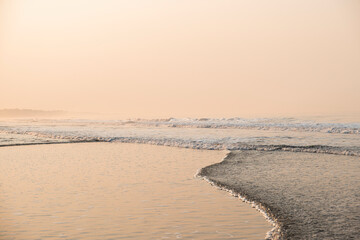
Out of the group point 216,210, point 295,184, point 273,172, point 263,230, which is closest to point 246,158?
point 273,172

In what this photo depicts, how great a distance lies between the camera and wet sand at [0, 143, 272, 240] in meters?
7.29

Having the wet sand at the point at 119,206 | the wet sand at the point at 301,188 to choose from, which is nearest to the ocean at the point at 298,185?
the wet sand at the point at 301,188

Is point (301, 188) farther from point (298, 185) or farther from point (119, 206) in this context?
point (119, 206)

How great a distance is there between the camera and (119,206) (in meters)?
9.14

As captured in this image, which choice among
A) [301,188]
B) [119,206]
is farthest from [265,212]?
[119,206]

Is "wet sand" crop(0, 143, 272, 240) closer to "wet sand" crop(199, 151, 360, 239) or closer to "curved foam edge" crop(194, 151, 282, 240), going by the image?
"curved foam edge" crop(194, 151, 282, 240)

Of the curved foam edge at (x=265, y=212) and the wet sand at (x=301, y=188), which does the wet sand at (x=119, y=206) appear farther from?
the wet sand at (x=301, y=188)

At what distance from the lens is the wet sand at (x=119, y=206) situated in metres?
7.29

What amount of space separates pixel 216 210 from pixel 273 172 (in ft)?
19.0

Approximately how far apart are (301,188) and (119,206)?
535 centimetres

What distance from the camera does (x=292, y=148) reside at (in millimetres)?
21641

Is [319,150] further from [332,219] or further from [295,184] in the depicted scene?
[332,219]

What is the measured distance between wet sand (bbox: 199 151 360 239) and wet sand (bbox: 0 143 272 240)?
0.61 meters

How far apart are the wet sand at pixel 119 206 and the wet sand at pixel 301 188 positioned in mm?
607
